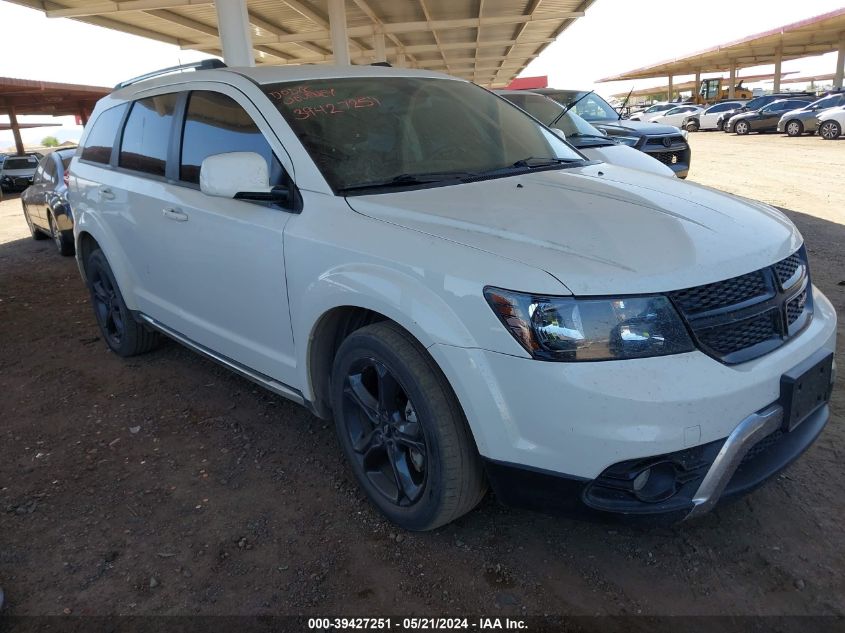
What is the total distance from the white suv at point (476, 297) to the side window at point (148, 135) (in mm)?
38

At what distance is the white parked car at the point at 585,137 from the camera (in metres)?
6.37

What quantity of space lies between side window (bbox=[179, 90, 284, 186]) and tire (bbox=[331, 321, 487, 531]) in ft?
3.05

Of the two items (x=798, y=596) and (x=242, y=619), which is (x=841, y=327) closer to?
(x=798, y=596)

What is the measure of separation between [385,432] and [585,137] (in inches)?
223

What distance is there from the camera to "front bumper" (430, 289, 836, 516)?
186 centimetres

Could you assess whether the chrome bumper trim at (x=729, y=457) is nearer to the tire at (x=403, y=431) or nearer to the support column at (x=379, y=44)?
the tire at (x=403, y=431)

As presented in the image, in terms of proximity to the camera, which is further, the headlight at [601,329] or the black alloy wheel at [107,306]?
the black alloy wheel at [107,306]

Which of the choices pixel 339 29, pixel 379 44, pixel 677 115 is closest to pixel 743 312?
→ pixel 339 29

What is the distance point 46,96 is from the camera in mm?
31656

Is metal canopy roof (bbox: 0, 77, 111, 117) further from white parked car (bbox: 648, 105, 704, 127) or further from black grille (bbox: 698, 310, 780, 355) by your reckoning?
black grille (bbox: 698, 310, 780, 355)

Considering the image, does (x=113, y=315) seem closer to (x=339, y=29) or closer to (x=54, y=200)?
(x=54, y=200)

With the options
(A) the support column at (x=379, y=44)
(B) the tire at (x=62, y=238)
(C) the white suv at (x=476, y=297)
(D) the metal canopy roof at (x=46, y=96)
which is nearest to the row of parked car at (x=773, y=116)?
(A) the support column at (x=379, y=44)

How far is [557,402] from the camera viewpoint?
1.90m

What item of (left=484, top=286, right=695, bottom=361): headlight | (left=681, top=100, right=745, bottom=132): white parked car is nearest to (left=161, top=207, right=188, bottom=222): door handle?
(left=484, top=286, right=695, bottom=361): headlight
